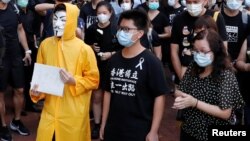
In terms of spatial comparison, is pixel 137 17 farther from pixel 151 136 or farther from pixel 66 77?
pixel 151 136

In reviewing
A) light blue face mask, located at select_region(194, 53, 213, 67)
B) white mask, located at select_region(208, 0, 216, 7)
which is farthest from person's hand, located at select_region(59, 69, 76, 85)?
white mask, located at select_region(208, 0, 216, 7)

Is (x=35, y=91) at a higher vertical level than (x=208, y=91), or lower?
lower

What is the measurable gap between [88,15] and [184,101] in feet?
11.0

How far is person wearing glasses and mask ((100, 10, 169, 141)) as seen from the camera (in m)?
3.46

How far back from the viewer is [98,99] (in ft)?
19.4

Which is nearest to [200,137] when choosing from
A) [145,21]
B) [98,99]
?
[145,21]

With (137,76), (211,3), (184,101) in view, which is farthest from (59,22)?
(211,3)

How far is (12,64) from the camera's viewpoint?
582cm

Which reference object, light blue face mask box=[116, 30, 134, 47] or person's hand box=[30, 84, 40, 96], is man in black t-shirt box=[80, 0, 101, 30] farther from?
light blue face mask box=[116, 30, 134, 47]

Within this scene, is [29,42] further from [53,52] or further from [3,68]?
[53,52]

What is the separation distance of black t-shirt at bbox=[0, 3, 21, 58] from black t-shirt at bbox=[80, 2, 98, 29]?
95 cm

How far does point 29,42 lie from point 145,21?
368 centimetres

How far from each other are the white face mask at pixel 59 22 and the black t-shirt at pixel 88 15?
203cm

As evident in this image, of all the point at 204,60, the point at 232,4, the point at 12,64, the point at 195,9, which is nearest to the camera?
the point at 204,60
